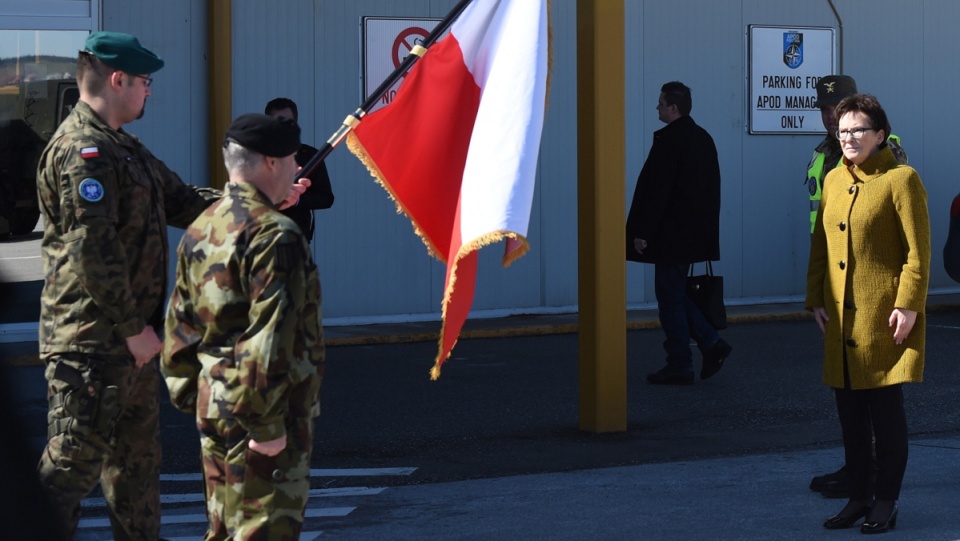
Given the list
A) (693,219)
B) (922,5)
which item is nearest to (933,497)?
(693,219)

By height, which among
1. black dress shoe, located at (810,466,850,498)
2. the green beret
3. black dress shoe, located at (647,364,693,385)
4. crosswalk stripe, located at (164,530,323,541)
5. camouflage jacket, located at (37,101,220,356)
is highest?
the green beret

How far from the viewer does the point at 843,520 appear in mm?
6148

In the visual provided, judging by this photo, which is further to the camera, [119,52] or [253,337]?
[119,52]

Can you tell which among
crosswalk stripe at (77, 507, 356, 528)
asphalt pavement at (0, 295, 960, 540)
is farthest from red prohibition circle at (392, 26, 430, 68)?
crosswalk stripe at (77, 507, 356, 528)

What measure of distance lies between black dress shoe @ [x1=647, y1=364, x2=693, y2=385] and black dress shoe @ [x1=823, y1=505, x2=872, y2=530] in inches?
162

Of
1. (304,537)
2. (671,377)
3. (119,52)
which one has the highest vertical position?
(119,52)

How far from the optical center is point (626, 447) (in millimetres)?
8133

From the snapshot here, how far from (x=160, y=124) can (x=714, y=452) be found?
676 centimetres

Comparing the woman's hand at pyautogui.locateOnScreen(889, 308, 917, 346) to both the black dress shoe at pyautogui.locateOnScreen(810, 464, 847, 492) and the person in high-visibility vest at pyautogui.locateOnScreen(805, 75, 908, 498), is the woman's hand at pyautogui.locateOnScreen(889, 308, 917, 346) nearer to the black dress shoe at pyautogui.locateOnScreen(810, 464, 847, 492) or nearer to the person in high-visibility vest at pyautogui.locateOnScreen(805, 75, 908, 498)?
the black dress shoe at pyautogui.locateOnScreen(810, 464, 847, 492)

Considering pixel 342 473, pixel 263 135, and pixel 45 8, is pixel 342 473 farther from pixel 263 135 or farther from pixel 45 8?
pixel 45 8

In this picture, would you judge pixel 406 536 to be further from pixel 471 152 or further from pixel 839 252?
pixel 839 252

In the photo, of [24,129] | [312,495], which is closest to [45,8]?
[24,129]

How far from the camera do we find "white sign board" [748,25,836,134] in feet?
50.0

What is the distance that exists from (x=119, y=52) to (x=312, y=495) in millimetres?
2674
